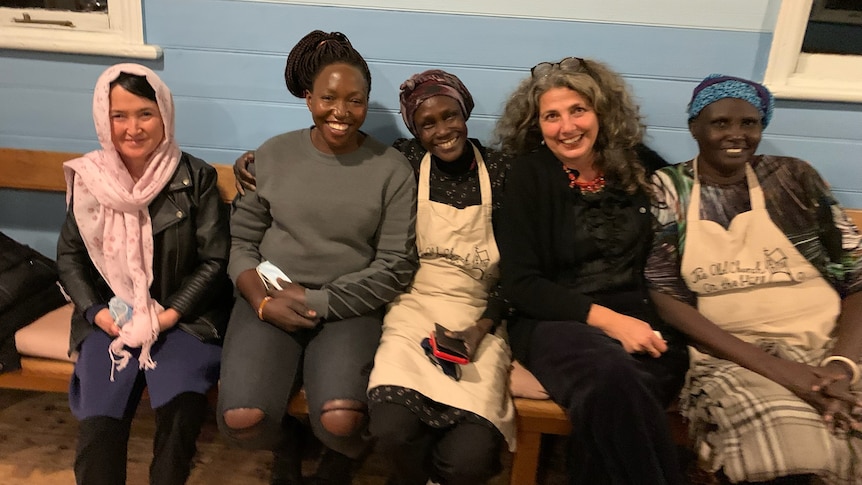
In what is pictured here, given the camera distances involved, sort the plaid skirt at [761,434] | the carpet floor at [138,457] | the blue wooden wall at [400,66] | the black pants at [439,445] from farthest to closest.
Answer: the blue wooden wall at [400,66] < the carpet floor at [138,457] < the black pants at [439,445] < the plaid skirt at [761,434]

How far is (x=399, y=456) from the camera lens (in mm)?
1470

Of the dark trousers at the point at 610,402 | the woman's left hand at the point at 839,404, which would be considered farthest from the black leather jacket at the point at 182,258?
the woman's left hand at the point at 839,404

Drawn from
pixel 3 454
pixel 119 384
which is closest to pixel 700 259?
pixel 119 384

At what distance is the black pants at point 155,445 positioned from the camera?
1467mm

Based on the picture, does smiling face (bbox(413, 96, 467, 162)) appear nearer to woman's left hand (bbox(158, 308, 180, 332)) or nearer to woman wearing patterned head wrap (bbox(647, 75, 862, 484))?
woman wearing patterned head wrap (bbox(647, 75, 862, 484))

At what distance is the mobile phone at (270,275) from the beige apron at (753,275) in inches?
41.9

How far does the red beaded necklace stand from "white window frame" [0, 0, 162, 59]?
1359 millimetres

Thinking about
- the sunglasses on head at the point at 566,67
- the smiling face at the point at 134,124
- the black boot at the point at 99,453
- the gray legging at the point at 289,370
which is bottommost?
the black boot at the point at 99,453

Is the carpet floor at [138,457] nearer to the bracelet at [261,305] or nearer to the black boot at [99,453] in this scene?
the black boot at [99,453]

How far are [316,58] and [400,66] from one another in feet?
1.26

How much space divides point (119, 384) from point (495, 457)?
37.1 inches

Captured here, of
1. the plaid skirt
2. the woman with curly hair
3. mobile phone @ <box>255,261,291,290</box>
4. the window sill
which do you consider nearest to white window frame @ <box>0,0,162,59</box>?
the window sill

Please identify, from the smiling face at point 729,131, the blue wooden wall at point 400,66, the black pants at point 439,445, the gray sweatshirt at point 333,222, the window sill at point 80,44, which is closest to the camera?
the black pants at point 439,445

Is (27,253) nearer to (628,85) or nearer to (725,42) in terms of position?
(628,85)
